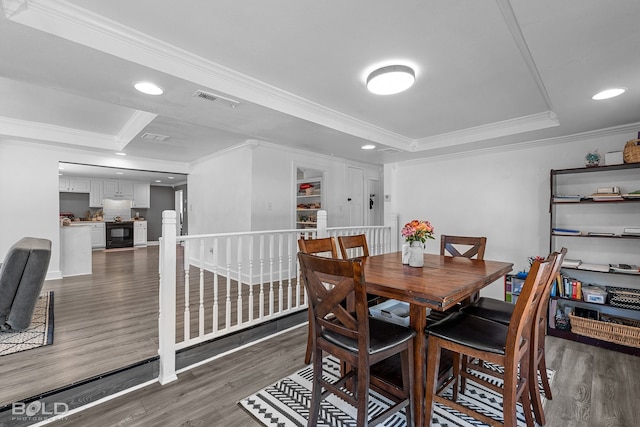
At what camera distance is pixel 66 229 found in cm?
516

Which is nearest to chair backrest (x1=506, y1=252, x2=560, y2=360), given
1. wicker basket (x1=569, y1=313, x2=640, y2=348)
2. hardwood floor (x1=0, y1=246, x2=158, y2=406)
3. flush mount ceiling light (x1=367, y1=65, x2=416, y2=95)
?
flush mount ceiling light (x1=367, y1=65, x2=416, y2=95)

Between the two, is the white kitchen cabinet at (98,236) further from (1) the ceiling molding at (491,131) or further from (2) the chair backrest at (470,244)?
(2) the chair backrest at (470,244)

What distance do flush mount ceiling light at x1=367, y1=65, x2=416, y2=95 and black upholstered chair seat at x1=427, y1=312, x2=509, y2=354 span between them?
1712 mm

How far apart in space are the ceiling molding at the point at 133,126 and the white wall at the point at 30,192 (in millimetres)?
1100

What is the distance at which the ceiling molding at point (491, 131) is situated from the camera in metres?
3.06

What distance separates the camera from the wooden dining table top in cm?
154

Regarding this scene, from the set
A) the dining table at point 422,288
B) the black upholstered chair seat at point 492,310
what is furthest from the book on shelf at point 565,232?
the black upholstered chair seat at point 492,310

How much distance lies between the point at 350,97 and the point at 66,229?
5612 mm

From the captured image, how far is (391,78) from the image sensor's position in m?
2.13

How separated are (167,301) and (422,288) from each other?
183 centimetres

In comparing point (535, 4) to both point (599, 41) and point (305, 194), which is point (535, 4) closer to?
point (599, 41)

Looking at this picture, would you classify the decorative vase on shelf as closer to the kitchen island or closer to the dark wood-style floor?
the dark wood-style floor

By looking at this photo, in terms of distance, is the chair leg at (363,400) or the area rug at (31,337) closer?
the chair leg at (363,400)

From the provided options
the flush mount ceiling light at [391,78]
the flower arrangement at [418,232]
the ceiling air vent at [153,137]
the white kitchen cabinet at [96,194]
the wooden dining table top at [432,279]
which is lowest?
the wooden dining table top at [432,279]
